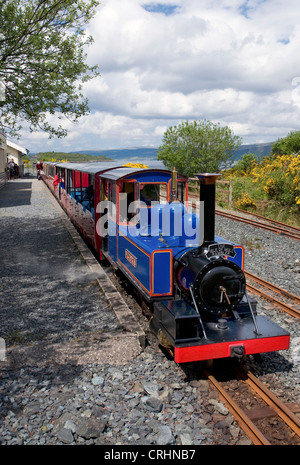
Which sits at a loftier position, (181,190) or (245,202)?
(181,190)

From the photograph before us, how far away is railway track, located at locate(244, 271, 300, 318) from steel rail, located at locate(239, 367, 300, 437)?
7.47 ft

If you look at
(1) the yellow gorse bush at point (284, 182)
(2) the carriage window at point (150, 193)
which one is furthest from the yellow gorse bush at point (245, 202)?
(2) the carriage window at point (150, 193)

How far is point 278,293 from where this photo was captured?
7.55 metres

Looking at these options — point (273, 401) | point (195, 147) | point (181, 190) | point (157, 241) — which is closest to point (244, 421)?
point (273, 401)

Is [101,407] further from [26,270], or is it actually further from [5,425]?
[26,270]

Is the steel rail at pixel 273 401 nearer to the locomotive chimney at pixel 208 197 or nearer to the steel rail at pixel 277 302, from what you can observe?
the locomotive chimney at pixel 208 197

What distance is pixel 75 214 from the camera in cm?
1318

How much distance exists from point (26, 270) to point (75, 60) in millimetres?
5897

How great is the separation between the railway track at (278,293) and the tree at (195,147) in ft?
85.0

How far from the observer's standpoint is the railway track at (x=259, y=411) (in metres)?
3.67

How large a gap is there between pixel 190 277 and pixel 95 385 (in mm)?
1736

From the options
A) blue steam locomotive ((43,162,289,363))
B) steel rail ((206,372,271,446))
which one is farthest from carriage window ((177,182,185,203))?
steel rail ((206,372,271,446))

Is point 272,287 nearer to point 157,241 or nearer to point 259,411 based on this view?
point 157,241
